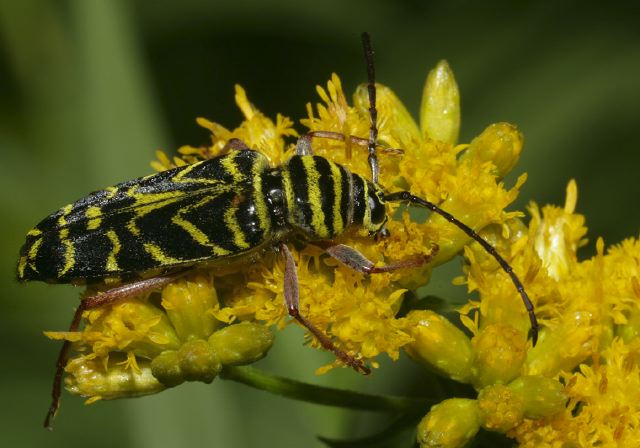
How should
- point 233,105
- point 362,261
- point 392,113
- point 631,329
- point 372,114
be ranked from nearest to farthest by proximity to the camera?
point 362,261 < point 631,329 < point 372,114 < point 392,113 < point 233,105

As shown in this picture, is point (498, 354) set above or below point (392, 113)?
below

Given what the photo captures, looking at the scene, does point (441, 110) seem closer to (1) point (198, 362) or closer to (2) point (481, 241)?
(2) point (481, 241)

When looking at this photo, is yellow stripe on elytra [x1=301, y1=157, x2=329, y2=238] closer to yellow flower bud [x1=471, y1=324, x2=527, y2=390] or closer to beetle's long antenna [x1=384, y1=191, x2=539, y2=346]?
beetle's long antenna [x1=384, y1=191, x2=539, y2=346]

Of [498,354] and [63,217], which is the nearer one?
[498,354]

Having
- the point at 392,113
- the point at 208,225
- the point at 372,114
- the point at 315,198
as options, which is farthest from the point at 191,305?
the point at 392,113

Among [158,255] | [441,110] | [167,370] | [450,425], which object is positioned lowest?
[450,425]

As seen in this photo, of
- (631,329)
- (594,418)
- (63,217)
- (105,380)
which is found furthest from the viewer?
(63,217)

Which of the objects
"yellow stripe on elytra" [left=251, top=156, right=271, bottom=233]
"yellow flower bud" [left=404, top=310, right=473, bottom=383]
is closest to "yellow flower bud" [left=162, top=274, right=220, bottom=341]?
"yellow stripe on elytra" [left=251, top=156, right=271, bottom=233]

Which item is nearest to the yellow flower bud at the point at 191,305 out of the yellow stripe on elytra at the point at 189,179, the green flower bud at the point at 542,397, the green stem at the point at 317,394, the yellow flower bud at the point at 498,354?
the green stem at the point at 317,394
